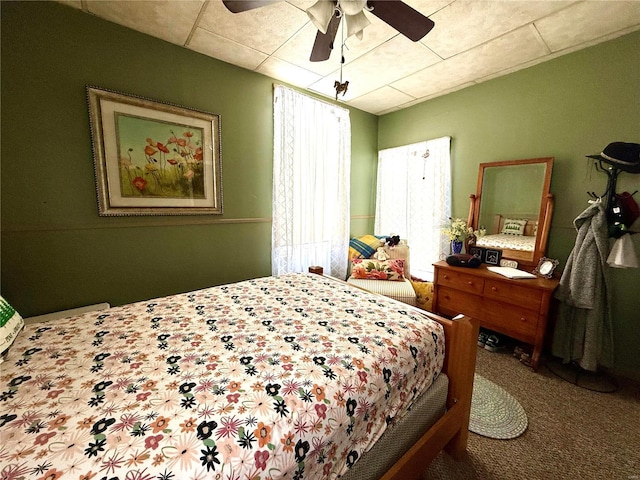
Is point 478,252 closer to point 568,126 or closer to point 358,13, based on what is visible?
point 568,126

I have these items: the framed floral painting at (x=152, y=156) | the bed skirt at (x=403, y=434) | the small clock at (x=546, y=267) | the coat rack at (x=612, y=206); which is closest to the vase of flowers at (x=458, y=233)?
the small clock at (x=546, y=267)

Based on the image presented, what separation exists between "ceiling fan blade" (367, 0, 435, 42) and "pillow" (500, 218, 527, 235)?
1.94m

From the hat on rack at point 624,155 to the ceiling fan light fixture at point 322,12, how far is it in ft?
7.03

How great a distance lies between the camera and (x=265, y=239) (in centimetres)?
278

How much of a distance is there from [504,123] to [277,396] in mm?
3016

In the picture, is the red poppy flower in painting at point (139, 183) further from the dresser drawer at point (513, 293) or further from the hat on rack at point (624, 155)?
the hat on rack at point (624, 155)

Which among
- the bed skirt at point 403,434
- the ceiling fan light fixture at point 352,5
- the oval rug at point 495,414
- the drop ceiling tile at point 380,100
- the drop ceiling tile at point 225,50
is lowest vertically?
the oval rug at point 495,414

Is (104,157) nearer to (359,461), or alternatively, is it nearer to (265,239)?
(265,239)

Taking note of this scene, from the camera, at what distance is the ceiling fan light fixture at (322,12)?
1.16m

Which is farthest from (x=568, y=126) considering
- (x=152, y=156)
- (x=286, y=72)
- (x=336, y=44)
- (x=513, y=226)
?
(x=152, y=156)

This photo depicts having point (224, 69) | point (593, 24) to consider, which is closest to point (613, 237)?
point (593, 24)

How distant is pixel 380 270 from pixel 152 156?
244cm

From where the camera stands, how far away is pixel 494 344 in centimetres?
238

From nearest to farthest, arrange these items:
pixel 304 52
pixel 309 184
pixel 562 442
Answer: pixel 562 442 < pixel 304 52 < pixel 309 184
